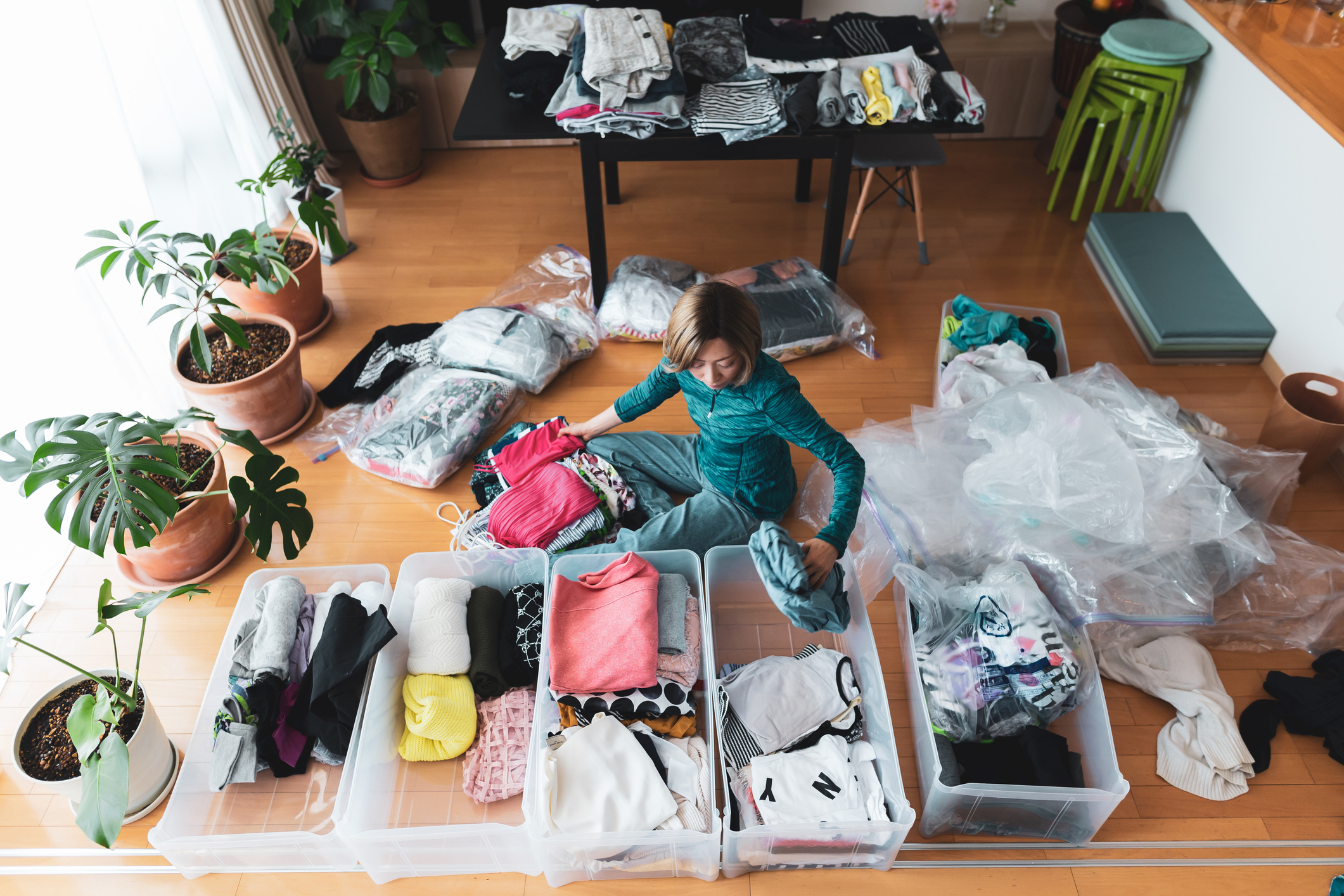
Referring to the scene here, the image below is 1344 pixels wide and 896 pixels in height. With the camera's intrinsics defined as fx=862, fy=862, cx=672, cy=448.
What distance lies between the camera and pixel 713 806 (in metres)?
1.68

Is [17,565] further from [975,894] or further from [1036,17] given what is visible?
[1036,17]

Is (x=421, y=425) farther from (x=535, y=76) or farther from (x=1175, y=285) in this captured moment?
(x=1175, y=285)

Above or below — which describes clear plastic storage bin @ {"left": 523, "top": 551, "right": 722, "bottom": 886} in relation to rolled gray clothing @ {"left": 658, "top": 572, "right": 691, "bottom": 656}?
below

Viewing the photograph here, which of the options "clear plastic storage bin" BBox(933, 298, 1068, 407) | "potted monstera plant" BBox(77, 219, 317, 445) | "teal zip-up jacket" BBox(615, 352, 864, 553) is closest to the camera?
"teal zip-up jacket" BBox(615, 352, 864, 553)

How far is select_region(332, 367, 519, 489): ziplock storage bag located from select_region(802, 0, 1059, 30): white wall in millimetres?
2211

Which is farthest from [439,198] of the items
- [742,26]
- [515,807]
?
[515,807]

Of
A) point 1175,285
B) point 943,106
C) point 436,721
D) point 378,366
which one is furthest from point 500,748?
point 1175,285

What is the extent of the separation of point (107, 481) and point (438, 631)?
0.74 m

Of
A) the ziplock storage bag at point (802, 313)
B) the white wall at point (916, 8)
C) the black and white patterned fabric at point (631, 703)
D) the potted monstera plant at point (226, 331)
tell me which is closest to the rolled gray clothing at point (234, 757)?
the black and white patterned fabric at point (631, 703)

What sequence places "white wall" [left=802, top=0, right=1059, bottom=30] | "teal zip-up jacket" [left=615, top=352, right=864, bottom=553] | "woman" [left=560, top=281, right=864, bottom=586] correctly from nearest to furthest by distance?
"woman" [left=560, top=281, right=864, bottom=586], "teal zip-up jacket" [left=615, top=352, right=864, bottom=553], "white wall" [left=802, top=0, right=1059, bottom=30]

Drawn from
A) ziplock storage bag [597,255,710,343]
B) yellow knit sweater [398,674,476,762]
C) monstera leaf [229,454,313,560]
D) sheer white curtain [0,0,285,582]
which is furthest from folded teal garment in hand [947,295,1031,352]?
sheer white curtain [0,0,285,582]

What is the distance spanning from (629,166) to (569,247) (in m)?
0.80

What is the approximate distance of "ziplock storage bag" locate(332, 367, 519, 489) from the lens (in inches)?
97.5

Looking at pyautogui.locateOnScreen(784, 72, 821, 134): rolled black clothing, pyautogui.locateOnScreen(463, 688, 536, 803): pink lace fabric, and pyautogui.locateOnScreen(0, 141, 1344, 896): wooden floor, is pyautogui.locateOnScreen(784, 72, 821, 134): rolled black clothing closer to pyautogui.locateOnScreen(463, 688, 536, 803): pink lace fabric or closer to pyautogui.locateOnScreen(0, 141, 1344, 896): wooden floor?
pyautogui.locateOnScreen(0, 141, 1344, 896): wooden floor
